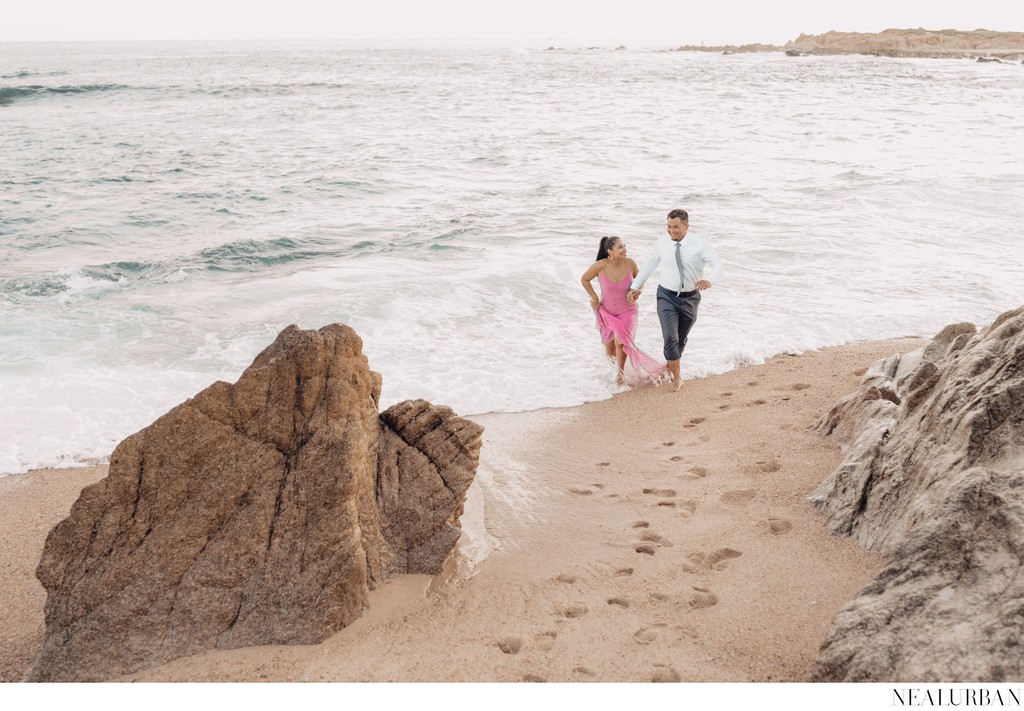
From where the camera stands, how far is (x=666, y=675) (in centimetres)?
355

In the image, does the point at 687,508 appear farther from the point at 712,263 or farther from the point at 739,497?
the point at 712,263

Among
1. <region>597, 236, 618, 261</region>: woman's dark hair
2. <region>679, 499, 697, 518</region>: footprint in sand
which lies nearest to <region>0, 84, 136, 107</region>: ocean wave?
<region>597, 236, 618, 261</region>: woman's dark hair

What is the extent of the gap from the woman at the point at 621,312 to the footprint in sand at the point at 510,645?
4903mm

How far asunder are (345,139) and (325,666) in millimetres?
24942

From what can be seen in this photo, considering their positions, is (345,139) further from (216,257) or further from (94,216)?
(216,257)

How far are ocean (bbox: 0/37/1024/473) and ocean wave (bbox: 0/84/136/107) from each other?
10.8 meters

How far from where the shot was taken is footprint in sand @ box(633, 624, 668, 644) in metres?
3.87

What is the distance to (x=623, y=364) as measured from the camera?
28.7 feet

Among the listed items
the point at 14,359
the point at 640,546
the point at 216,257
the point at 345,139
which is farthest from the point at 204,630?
the point at 345,139

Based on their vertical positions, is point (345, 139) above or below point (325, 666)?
above

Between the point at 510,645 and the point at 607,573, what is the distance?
925 mm

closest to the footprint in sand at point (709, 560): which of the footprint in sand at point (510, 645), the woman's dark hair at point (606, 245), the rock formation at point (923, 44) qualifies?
the footprint in sand at point (510, 645)

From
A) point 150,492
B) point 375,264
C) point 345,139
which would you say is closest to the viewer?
point 150,492

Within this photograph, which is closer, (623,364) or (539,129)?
(623,364)
